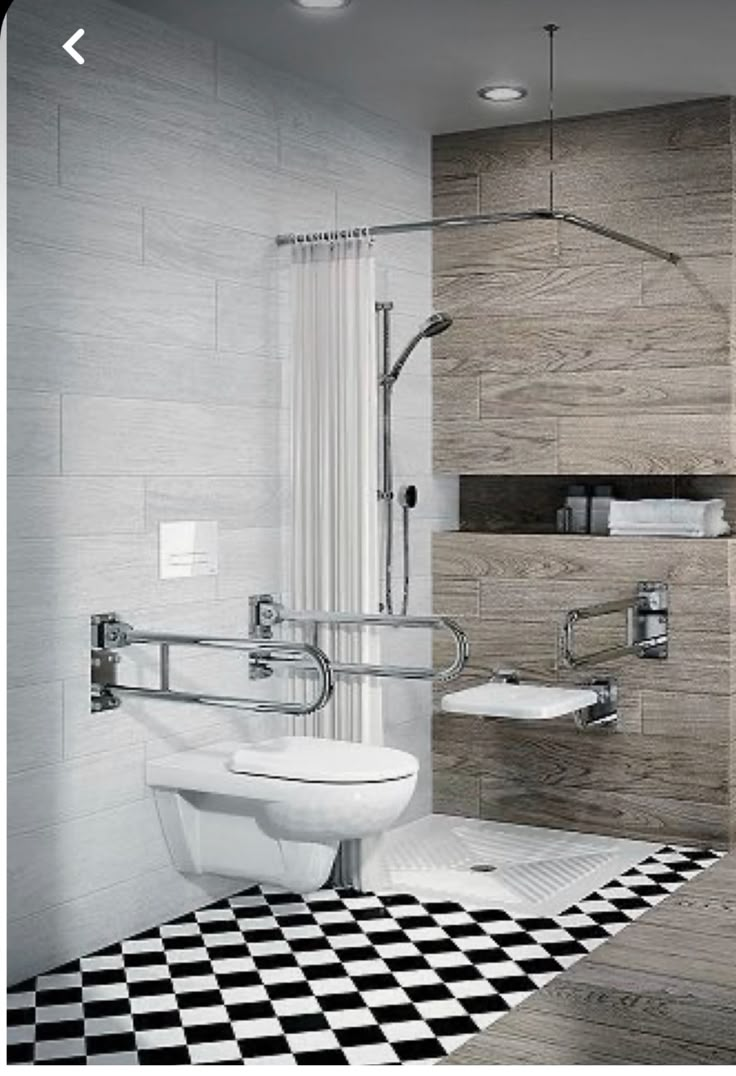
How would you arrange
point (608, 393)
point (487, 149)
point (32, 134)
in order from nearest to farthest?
point (32, 134) < point (608, 393) < point (487, 149)

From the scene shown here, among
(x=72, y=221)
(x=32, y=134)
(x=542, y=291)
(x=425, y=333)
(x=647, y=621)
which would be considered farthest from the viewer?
(x=542, y=291)

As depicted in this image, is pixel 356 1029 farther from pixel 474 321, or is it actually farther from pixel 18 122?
pixel 474 321

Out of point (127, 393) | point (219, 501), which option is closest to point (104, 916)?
point (219, 501)

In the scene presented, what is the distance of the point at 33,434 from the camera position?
318 centimetres

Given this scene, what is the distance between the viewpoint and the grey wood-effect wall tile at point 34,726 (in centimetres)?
315

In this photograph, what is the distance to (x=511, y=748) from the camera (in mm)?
4613

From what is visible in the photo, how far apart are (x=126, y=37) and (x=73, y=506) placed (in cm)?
110

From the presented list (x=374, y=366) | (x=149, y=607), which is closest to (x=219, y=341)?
(x=374, y=366)

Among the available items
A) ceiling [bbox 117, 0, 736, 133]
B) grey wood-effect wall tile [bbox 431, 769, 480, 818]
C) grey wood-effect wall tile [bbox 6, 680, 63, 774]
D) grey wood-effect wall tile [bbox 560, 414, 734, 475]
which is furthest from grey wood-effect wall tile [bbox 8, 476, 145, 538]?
grey wood-effect wall tile [bbox 431, 769, 480, 818]

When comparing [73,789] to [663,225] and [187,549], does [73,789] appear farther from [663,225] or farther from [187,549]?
[663,225]

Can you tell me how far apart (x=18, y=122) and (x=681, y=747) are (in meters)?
2.49

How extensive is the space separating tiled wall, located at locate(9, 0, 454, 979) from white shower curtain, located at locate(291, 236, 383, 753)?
144 millimetres

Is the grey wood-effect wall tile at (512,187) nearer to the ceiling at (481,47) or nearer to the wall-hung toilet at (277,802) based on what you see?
the ceiling at (481,47)

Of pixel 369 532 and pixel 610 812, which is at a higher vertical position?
pixel 369 532
